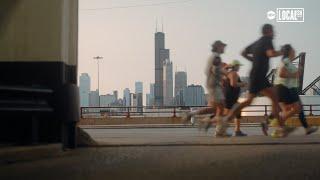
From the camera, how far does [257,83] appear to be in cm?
1018

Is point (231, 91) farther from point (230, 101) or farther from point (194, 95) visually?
point (194, 95)

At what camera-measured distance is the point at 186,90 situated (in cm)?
1198

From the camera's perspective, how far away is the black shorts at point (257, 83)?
10135 mm

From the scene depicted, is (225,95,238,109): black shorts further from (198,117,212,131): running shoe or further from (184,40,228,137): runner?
(198,117,212,131): running shoe

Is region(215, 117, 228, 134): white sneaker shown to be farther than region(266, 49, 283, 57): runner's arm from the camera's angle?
Yes

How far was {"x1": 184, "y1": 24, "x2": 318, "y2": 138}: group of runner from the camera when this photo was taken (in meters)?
10.2

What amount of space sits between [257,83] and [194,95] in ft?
6.74

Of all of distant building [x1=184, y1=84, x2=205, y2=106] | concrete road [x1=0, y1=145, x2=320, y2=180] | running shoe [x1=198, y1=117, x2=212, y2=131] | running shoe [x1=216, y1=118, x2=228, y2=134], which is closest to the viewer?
concrete road [x1=0, y1=145, x2=320, y2=180]

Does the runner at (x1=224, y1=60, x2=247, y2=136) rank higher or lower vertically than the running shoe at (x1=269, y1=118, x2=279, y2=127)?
higher

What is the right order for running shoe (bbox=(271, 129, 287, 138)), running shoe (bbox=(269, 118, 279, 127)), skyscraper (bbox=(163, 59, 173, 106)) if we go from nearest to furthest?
running shoe (bbox=(271, 129, 287, 138)), running shoe (bbox=(269, 118, 279, 127)), skyscraper (bbox=(163, 59, 173, 106))

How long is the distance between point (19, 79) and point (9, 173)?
2635mm

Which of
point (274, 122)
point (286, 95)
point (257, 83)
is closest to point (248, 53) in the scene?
point (257, 83)

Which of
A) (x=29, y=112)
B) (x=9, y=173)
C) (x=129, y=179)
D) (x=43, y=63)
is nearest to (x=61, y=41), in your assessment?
(x=43, y=63)

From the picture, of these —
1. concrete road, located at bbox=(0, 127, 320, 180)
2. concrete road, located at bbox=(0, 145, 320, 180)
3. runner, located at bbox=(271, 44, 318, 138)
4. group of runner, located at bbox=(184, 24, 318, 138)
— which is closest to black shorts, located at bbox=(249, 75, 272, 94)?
group of runner, located at bbox=(184, 24, 318, 138)
